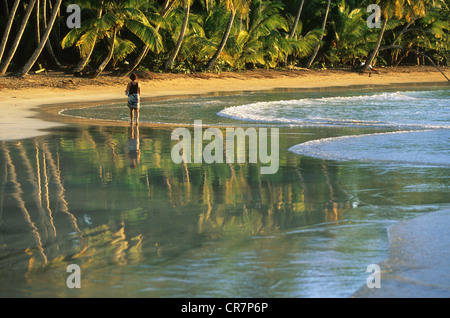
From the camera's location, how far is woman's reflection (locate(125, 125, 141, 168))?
33.0ft

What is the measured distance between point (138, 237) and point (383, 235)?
2.03 metres

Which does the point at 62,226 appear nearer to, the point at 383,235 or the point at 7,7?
the point at 383,235

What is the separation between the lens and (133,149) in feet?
37.4

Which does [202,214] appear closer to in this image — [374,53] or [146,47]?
[146,47]

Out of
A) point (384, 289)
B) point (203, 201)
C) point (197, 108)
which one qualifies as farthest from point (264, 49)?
point (384, 289)

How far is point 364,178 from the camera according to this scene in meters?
8.62

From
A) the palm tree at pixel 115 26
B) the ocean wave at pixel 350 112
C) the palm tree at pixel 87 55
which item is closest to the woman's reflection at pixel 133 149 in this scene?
the ocean wave at pixel 350 112

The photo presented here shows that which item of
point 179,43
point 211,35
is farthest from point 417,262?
point 211,35

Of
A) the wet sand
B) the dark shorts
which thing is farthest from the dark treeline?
the wet sand

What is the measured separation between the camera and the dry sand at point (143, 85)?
16906mm

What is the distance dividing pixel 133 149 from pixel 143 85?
18.4 meters

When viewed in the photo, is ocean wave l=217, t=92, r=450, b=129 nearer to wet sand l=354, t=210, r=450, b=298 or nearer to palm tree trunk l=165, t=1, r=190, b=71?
palm tree trunk l=165, t=1, r=190, b=71

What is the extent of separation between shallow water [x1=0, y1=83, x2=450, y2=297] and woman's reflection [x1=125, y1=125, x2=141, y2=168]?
10 centimetres

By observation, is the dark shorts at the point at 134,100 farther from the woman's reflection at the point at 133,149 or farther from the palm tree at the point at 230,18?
the palm tree at the point at 230,18
